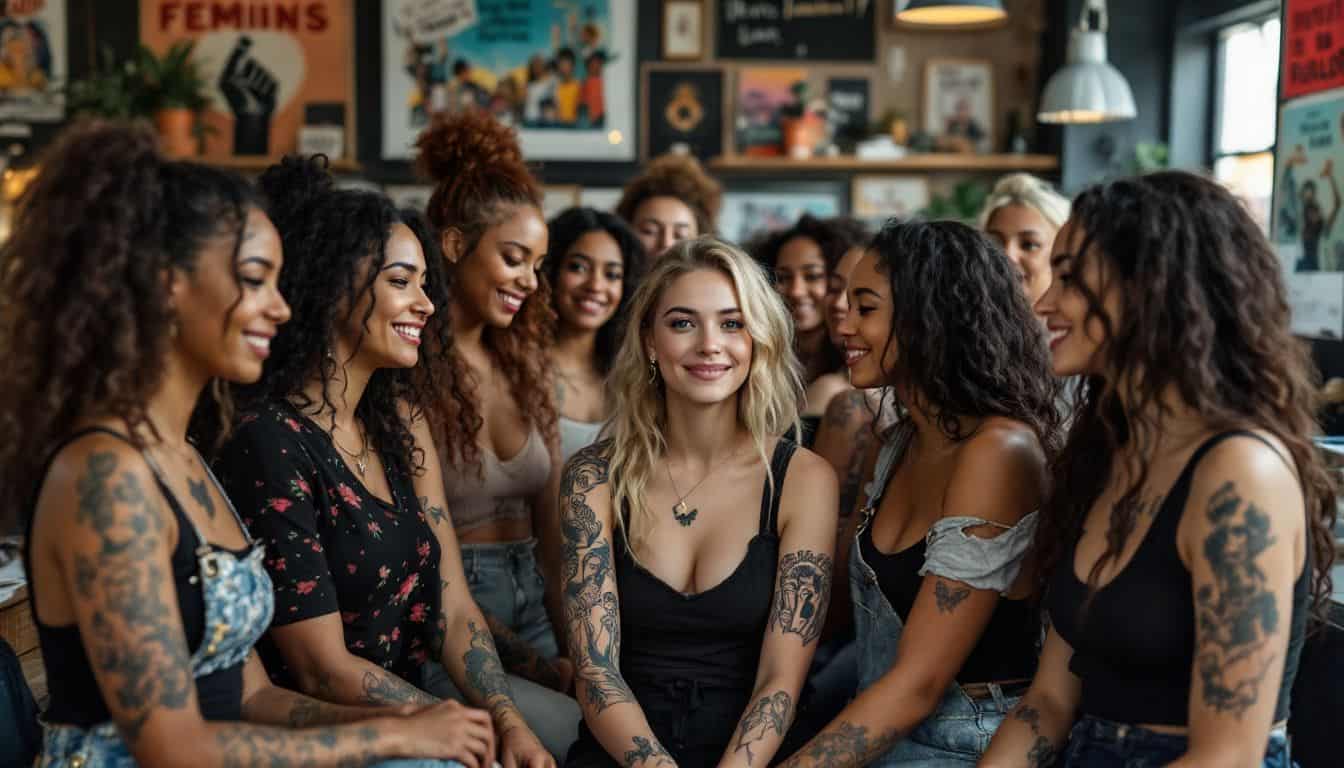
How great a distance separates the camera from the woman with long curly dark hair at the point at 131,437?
158 centimetres

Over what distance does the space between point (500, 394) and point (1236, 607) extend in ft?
6.51

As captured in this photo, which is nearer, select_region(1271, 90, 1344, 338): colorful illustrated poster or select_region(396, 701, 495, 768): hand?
select_region(396, 701, 495, 768): hand

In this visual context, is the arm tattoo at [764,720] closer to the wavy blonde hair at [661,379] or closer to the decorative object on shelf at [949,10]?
the wavy blonde hair at [661,379]

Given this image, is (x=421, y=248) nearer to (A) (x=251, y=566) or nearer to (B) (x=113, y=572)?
(A) (x=251, y=566)

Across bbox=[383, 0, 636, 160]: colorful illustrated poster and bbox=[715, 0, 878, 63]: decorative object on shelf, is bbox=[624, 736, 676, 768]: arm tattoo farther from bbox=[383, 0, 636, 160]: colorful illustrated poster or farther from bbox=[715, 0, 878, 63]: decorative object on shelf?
bbox=[715, 0, 878, 63]: decorative object on shelf

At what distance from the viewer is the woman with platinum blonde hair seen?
226cm

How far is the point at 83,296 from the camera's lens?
5.25 feet

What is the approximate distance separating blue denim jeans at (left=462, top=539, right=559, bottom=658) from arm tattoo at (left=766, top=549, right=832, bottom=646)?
0.93m

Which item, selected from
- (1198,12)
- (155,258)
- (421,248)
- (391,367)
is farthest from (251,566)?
(1198,12)

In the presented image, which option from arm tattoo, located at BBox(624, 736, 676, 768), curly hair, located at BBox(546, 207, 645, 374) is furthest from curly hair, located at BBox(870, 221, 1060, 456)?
curly hair, located at BBox(546, 207, 645, 374)

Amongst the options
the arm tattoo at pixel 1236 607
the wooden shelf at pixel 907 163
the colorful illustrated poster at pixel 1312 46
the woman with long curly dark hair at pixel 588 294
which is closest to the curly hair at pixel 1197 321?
the arm tattoo at pixel 1236 607

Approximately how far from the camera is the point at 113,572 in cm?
156

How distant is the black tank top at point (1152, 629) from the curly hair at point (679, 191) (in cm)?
275

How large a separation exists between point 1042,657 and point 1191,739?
35 centimetres
